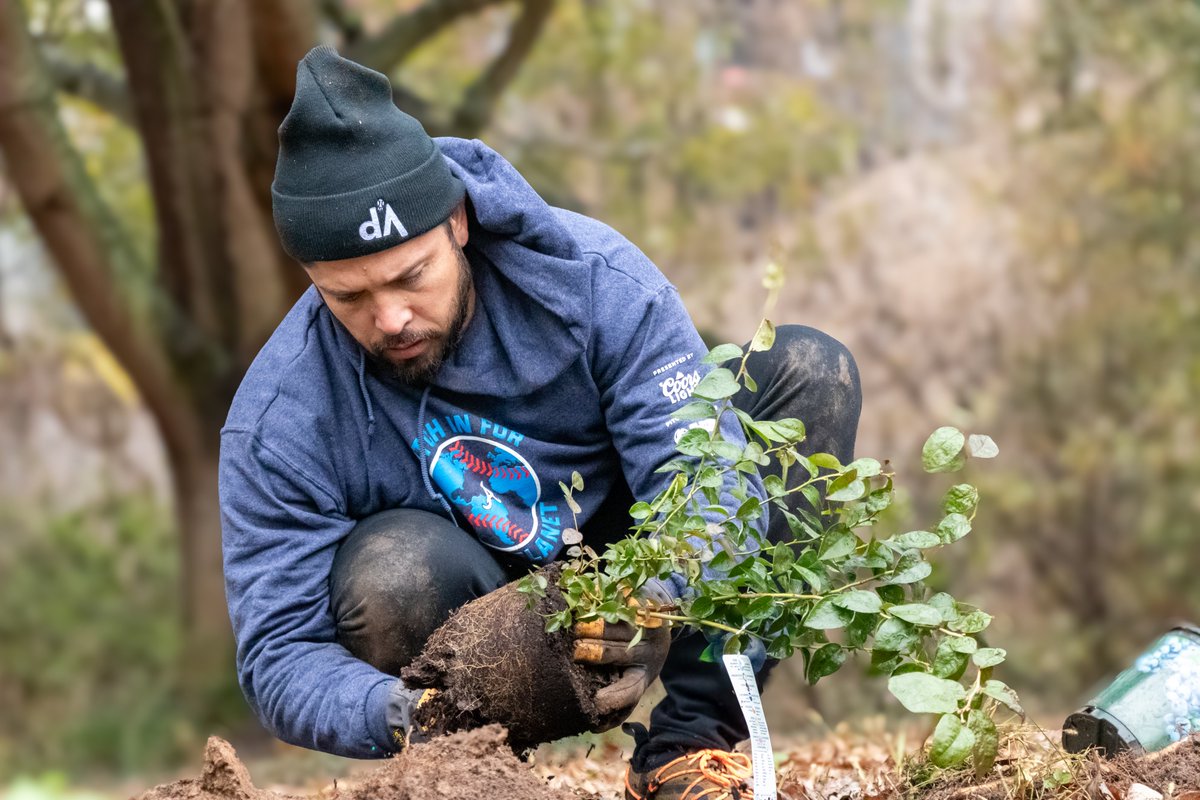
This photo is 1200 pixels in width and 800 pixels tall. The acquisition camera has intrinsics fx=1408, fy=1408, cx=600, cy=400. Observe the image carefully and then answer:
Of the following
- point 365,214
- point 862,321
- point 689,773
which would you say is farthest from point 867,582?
point 862,321

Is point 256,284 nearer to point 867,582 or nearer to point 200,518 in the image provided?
point 200,518

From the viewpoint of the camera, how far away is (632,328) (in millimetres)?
2744

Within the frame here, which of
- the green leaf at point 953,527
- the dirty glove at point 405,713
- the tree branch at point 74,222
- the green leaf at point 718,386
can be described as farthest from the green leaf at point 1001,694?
the tree branch at point 74,222

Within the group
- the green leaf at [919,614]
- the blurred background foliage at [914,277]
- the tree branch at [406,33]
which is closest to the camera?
the green leaf at [919,614]

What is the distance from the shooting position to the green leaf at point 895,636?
7.44 feet

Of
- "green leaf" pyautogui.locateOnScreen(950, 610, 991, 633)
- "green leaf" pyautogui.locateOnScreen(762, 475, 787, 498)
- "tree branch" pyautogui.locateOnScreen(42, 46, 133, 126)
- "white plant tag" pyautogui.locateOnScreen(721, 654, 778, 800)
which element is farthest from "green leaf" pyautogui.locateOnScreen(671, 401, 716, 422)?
"tree branch" pyautogui.locateOnScreen(42, 46, 133, 126)

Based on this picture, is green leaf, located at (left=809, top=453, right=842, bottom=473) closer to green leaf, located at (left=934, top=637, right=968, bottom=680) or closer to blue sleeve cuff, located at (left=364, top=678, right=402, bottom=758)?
green leaf, located at (left=934, top=637, right=968, bottom=680)

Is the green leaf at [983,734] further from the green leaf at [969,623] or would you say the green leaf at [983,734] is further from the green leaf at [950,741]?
the green leaf at [969,623]

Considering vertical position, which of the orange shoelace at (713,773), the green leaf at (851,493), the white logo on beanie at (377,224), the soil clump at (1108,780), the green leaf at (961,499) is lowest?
the orange shoelace at (713,773)

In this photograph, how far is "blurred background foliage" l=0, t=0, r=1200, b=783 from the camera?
9.22m

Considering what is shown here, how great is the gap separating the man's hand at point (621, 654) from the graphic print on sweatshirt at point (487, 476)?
19.0 inches

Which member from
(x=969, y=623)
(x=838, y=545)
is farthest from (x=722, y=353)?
(x=969, y=623)

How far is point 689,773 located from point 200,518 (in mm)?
5571

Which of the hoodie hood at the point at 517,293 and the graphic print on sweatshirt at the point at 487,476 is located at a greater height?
the hoodie hood at the point at 517,293
